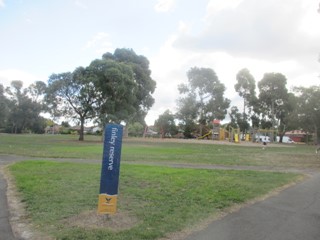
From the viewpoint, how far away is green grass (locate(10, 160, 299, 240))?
18.3 ft

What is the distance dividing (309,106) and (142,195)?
51879mm

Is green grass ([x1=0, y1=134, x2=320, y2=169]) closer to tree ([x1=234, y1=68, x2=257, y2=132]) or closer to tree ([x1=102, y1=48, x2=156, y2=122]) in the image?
tree ([x1=102, y1=48, x2=156, y2=122])

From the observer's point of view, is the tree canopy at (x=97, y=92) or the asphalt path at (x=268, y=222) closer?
the asphalt path at (x=268, y=222)

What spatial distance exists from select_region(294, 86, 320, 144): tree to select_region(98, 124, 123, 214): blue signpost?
53671mm

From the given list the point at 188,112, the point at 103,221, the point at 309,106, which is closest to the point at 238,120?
the point at 188,112

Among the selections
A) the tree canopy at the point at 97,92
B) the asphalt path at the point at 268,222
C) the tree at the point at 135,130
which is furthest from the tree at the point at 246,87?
the asphalt path at the point at 268,222

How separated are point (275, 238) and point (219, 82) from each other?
64.2 m

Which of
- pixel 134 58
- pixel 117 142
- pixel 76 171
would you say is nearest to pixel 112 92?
pixel 134 58

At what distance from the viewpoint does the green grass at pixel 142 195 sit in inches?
220

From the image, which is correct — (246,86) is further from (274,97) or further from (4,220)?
(4,220)

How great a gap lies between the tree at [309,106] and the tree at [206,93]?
588 inches

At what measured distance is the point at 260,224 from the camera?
6.01 metres

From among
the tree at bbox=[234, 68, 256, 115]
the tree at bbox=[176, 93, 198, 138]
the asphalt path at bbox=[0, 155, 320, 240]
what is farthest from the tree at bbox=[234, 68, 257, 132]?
the asphalt path at bbox=[0, 155, 320, 240]

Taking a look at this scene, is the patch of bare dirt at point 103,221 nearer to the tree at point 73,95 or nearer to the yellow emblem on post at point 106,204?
the yellow emblem on post at point 106,204
